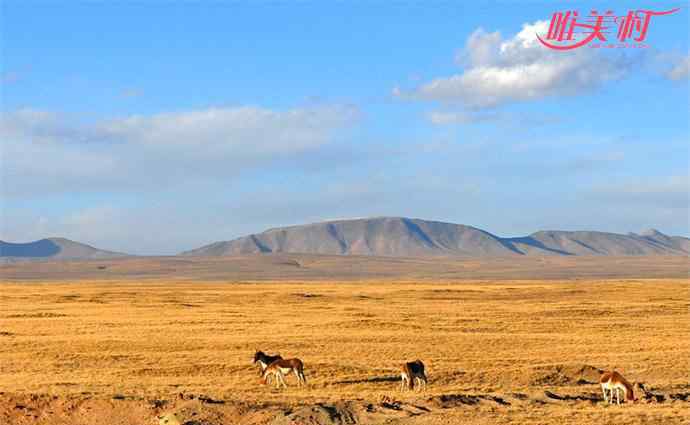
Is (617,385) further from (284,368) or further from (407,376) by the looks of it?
(284,368)

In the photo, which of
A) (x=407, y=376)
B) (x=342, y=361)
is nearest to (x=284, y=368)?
(x=407, y=376)

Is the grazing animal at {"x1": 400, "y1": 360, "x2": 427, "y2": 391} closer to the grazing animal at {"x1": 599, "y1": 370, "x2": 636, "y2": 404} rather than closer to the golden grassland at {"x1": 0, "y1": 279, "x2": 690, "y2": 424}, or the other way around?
the golden grassland at {"x1": 0, "y1": 279, "x2": 690, "y2": 424}

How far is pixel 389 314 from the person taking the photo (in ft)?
186

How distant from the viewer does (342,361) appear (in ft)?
104

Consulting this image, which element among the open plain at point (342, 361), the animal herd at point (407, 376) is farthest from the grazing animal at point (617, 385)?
the open plain at point (342, 361)

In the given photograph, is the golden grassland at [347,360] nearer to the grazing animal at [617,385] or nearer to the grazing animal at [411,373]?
the grazing animal at [617,385]

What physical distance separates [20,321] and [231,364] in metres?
25.4

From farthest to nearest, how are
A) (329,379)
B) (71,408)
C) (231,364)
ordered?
(231,364)
(329,379)
(71,408)

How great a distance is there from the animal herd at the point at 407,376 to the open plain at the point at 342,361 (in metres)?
0.41

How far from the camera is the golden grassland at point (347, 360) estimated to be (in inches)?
816

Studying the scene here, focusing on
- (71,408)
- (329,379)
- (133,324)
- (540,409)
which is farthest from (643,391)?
(133,324)

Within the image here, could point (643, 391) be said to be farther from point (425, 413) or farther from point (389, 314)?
point (389, 314)

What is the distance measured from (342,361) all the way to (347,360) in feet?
1.60

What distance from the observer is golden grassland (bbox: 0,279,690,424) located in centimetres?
2073
